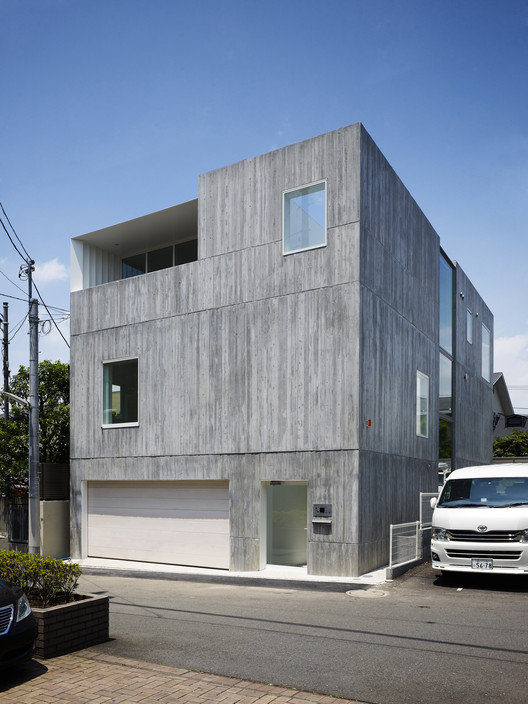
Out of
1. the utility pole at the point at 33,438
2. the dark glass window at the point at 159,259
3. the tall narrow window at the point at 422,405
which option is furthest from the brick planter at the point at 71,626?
the dark glass window at the point at 159,259

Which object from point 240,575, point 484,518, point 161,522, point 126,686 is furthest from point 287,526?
point 126,686

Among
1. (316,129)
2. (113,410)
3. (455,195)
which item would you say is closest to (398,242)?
(455,195)

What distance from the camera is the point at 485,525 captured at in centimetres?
1147

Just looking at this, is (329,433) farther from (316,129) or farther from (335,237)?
(316,129)

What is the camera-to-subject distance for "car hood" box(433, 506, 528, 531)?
445 inches

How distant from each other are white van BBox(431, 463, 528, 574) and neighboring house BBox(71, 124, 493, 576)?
191 centimetres

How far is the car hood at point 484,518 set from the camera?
11305 millimetres

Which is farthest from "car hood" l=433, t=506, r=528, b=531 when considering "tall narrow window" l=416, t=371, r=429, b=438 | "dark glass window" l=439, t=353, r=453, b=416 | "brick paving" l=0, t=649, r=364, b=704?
"dark glass window" l=439, t=353, r=453, b=416

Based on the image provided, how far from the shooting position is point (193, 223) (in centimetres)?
1830

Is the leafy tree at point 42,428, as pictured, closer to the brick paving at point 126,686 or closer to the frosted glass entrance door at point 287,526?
the frosted glass entrance door at point 287,526

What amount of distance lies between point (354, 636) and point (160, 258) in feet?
44.9

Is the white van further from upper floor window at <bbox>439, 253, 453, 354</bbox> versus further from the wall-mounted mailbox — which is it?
upper floor window at <bbox>439, 253, 453, 354</bbox>

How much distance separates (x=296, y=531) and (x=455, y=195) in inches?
322

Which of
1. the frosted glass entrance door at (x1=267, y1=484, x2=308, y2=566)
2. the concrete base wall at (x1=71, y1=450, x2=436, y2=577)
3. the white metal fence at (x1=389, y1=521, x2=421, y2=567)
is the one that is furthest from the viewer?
the frosted glass entrance door at (x1=267, y1=484, x2=308, y2=566)
